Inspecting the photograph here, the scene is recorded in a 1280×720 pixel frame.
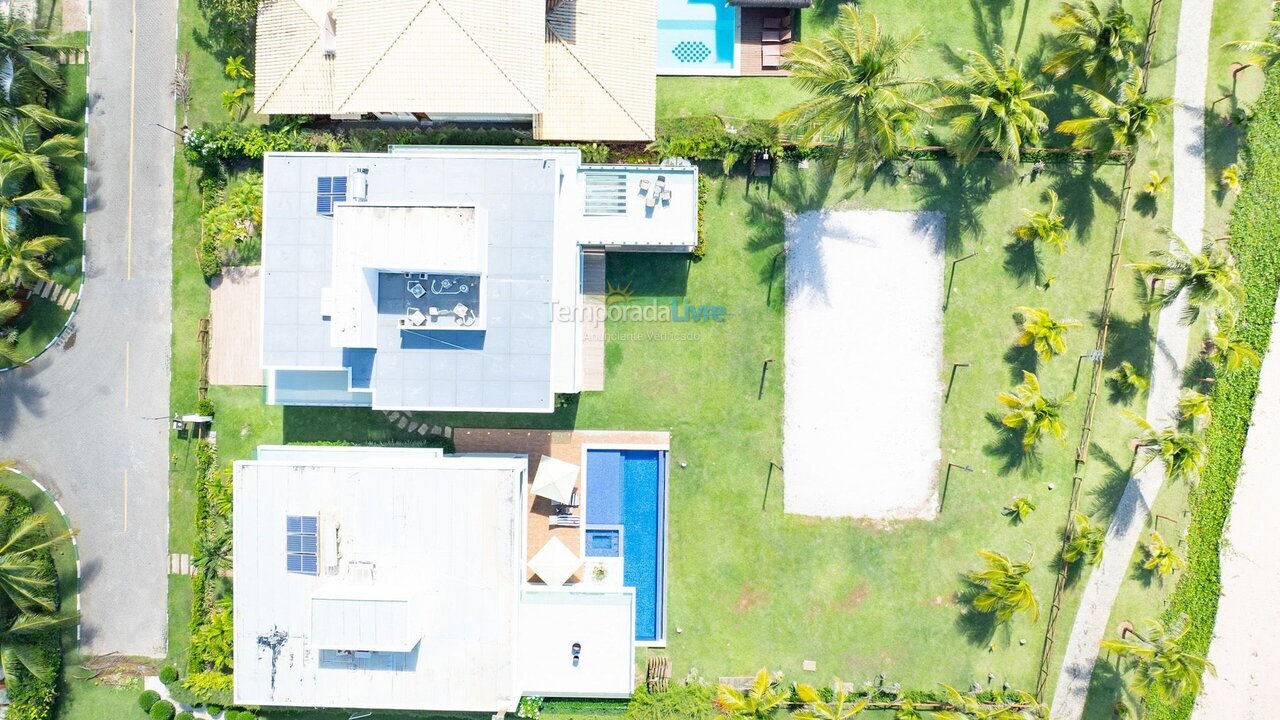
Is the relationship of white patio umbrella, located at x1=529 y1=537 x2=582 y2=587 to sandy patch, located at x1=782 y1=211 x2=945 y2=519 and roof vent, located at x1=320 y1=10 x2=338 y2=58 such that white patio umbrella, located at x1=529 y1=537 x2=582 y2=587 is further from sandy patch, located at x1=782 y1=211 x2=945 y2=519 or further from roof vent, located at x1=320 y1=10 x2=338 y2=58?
roof vent, located at x1=320 y1=10 x2=338 y2=58

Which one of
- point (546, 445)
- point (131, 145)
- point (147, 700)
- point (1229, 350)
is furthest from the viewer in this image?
point (131, 145)

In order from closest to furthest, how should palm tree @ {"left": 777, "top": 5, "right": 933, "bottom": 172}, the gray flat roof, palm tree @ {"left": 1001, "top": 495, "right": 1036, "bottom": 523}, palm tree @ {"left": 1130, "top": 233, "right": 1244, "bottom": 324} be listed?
palm tree @ {"left": 777, "top": 5, "right": 933, "bottom": 172}
the gray flat roof
palm tree @ {"left": 1130, "top": 233, "right": 1244, "bottom": 324}
palm tree @ {"left": 1001, "top": 495, "right": 1036, "bottom": 523}

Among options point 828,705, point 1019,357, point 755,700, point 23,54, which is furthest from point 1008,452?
point 23,54

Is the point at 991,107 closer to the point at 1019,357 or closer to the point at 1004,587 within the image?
the point at 1019,357

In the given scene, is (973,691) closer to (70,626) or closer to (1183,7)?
(1183,7)

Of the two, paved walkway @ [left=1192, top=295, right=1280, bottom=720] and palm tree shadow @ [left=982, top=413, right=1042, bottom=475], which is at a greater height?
palm tree shadow @ [left=982, top=413, right=1042, bottom=475]

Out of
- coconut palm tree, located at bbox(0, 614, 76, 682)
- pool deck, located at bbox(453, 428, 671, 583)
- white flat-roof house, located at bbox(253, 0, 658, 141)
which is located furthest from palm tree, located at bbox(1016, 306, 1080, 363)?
coconut palm tree, located at bbox(0, 614, 76, 682)
